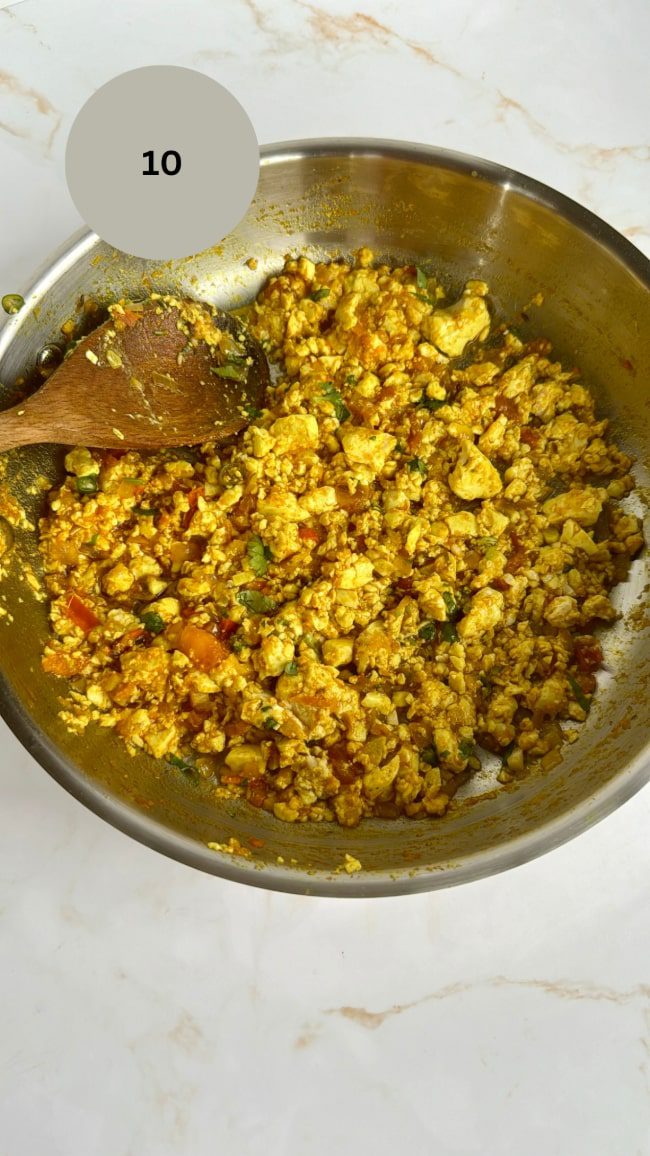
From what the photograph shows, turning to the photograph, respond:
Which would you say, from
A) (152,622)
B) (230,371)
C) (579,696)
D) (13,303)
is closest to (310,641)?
(152,622)

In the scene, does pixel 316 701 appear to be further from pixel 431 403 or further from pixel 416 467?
pixel 431 403

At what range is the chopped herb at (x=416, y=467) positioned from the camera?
88.7 inches

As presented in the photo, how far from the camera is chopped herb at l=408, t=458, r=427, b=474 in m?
2.25

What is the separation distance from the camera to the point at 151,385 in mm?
2252

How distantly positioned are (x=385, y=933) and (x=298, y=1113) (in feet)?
1.36

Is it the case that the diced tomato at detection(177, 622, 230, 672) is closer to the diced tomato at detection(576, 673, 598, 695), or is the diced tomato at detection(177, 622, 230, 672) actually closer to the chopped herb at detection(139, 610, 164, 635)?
the chopped herb at detection(139, 610, 164, 635)

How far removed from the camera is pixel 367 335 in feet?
7.69

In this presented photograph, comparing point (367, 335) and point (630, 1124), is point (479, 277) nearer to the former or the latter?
point (367, 335)

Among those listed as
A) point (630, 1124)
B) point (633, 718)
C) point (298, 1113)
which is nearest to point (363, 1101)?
point (298, 1113)

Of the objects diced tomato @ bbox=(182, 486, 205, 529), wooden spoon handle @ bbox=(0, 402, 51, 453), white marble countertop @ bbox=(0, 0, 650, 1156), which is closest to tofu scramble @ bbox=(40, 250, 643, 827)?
diced tomato @ bbox=(182, 486, 205, 529)

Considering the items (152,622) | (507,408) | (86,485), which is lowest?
(152,622)

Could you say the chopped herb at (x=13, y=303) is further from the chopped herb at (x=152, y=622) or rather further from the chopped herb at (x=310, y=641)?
the chopped herb at (x=310, y=641)

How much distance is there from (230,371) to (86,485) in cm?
47

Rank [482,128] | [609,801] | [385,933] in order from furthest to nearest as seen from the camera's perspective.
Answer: [482,128] < [385,933] < [609,801]
